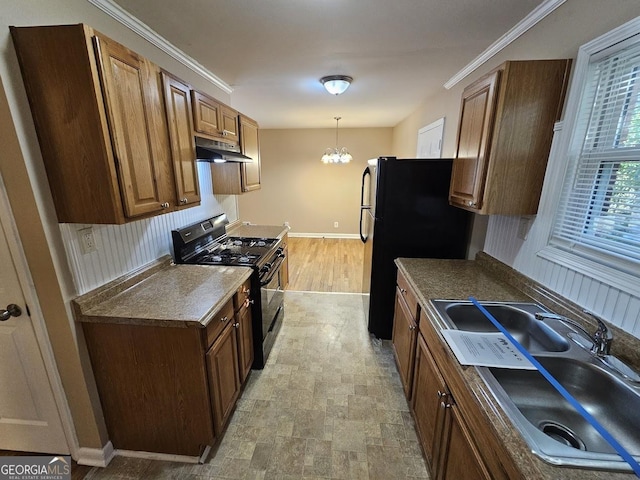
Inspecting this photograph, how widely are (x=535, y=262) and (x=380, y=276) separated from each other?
1.20 m

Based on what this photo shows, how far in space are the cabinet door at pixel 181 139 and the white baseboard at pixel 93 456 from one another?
147cm

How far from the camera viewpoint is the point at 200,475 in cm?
151

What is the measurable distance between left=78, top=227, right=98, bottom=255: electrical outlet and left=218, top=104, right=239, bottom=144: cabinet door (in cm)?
129

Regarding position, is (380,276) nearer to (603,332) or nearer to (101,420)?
(603,332)

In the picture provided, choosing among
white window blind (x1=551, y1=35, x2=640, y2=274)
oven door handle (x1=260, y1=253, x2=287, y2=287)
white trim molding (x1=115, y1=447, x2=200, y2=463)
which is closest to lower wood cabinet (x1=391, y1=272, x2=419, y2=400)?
white window blind (x1=551, y1=35, x2=640, y2=274)

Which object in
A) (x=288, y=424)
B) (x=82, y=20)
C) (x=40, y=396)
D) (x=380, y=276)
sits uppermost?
(x=82, y=20)

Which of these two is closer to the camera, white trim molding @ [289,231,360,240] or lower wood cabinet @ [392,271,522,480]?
lower wood cabinet @ [392,271,522,480]

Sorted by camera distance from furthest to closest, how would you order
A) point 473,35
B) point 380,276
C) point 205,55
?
1. point 380,276
2. point 205,55
3. point 473,35

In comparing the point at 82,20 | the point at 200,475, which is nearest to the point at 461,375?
the point at 200,475

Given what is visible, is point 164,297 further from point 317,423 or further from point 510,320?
point 510,320

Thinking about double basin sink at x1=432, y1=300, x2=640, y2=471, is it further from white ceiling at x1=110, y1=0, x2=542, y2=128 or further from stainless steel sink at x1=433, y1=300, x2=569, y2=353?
white ceiling at x1=110, y1=0, x2=542, y2=128

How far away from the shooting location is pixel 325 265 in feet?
15.8

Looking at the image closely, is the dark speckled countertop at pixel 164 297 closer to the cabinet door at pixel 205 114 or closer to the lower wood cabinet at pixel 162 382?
the lower wood cabinet at pixel 162 382

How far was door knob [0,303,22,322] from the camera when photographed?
51.8 inches
